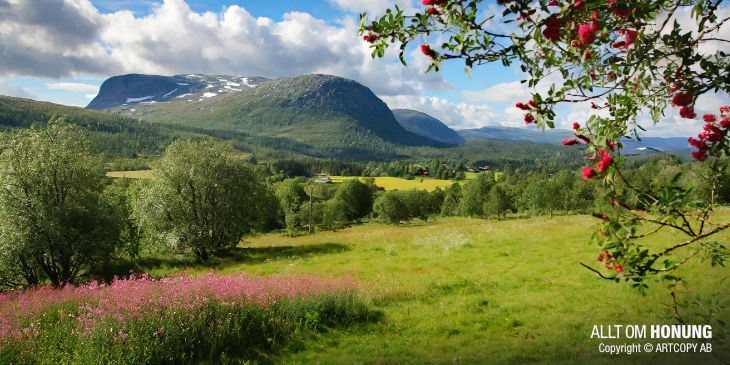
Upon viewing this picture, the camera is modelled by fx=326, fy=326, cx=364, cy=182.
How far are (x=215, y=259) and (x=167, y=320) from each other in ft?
65.0

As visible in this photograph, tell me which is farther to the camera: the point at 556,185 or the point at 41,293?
the point at 556,185

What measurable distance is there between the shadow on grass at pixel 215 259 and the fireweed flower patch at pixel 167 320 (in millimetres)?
11617

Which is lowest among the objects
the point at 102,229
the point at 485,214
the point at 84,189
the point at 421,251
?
the point at 485,214

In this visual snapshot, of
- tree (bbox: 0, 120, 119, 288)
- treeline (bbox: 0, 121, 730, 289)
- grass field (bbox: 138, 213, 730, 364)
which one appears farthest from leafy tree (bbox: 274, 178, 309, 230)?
tree (bbox: 0, 120, 119, 288)

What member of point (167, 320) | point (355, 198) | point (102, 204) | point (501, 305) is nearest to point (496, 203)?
point (355, 198)

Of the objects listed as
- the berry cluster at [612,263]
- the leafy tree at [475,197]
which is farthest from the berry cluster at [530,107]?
the leafy tree at [475,197]

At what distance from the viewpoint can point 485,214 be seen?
7719 centimetres

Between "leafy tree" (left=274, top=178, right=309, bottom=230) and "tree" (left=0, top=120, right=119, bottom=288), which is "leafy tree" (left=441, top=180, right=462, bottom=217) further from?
"tree" (left=0, top=120, right=119, bottom=288)

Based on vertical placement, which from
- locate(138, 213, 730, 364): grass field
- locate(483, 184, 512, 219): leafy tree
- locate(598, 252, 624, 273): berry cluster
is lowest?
locate(483, 184, 512, 219): leafy tree

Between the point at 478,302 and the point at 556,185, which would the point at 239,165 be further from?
the point at 556,185

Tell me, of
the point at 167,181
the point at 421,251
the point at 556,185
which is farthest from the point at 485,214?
the point at 167,181

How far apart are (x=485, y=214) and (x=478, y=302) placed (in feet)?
229

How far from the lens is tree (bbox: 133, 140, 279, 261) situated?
81.8 feet

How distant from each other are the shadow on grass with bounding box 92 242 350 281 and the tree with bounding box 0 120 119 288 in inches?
113
